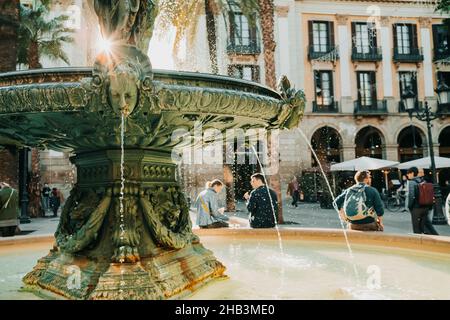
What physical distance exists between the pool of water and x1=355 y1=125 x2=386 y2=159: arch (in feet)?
86.6

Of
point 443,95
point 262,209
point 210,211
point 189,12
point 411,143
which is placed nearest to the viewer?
point 262,209

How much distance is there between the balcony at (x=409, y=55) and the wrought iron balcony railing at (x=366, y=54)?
1.26 meters

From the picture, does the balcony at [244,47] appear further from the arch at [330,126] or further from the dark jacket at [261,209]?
the dark jacket at [261,209]

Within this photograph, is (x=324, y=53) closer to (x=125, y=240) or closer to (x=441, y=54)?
(x=441, y=54)

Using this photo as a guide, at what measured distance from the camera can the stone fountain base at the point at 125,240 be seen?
8.89ft

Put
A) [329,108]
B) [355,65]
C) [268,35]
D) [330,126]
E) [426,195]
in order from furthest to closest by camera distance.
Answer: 1. [355,65]
2. [329,108]
3. [330,126]
4. [268,35]
5. [426,195]

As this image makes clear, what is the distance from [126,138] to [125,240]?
28.4 inches

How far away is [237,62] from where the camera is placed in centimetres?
2736

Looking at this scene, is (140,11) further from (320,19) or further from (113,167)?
Result: (320,19)

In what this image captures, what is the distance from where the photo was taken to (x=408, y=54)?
29.6 m

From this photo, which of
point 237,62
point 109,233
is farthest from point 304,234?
point 237,62

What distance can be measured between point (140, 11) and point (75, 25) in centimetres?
2065

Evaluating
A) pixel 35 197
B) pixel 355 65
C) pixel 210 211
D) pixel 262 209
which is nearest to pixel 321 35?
pixel 355 65

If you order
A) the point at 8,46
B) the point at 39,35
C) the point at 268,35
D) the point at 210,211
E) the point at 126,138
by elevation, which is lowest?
the point at 210,211
